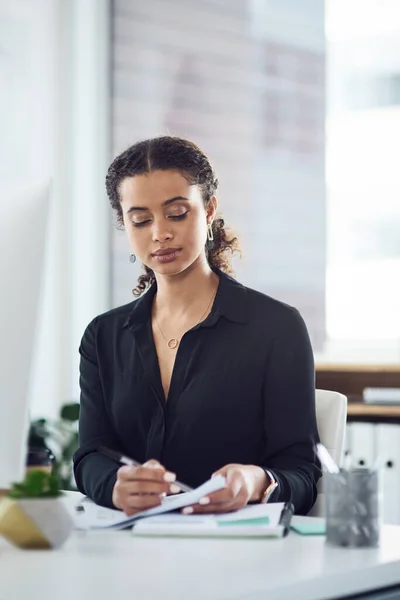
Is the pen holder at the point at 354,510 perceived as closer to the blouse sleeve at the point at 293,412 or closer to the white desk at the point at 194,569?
A: the white desk at the point at 194,569

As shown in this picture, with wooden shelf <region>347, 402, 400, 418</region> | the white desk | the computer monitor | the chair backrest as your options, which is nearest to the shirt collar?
the chair backrest

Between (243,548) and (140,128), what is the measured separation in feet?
10.7

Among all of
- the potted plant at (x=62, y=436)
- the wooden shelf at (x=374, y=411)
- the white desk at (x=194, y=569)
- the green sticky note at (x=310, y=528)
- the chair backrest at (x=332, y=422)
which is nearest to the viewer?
the white desk at (x=194, y=569)

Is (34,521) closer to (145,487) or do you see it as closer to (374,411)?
(145,487)

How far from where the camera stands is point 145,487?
1.45 metres

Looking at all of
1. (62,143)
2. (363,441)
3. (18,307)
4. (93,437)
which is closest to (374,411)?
(363,441)

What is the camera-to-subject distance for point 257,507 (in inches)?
58.7

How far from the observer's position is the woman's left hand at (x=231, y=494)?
56.2 inches

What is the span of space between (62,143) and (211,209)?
2.31 metres

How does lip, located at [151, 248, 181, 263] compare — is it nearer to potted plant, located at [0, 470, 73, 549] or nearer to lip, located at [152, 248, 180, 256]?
lip, located at [152, 248, 180, 256]

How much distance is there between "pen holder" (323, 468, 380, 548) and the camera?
4.26 feet

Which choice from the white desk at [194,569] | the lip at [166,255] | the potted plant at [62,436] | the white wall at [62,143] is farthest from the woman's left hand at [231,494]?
the white wall at [62,143]

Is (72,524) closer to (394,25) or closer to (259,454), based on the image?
(259,454)

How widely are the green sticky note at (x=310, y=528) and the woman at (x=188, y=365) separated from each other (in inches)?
9.8
